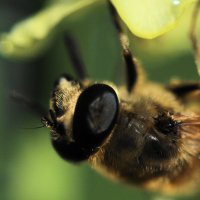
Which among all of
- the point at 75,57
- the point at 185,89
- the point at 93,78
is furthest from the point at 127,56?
the point at 93,78

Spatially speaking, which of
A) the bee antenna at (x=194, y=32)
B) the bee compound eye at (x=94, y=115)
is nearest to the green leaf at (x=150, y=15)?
the bee compound eye at (x=94, y=115)

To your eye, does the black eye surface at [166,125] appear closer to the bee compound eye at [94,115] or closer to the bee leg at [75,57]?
the bee compound eye at [94,115]

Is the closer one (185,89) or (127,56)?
(127,56)

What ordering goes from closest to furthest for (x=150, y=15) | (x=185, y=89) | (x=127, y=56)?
(x=150, y=15), (x=127, y=56), (x=185, y=89)

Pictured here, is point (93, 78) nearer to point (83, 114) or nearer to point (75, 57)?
point (75, 57)

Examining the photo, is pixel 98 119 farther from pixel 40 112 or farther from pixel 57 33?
pixel 57 33

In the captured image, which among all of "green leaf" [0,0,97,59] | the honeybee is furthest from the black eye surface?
"green leaf" [0,0,97,59]

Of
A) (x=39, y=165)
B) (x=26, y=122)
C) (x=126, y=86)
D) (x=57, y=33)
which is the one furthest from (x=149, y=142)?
(x=26, y=122)
